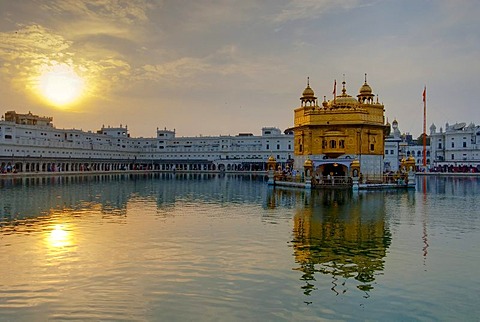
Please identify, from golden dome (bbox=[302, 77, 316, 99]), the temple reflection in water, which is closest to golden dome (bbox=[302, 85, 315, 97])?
golden dome (bbox=[302, 77, 316, 99])

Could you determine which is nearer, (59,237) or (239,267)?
(239,267)

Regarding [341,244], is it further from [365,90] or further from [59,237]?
[365,90]

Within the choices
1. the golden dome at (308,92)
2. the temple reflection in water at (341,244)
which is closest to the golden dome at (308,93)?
the golden dome at (308,92)

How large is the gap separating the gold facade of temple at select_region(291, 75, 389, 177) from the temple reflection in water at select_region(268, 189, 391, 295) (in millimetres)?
20374

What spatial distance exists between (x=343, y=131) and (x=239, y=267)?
35.5 meters

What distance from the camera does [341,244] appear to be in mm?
14586

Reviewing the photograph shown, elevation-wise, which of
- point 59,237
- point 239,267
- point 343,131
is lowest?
point 239,267

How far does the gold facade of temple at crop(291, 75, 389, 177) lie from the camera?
148ft

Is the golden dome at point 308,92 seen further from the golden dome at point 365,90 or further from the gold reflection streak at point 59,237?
the gold reflection streak at point 59,237

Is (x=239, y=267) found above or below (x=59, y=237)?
below

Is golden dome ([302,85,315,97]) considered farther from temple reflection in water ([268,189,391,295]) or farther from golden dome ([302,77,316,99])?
temple reflection in water ([268,189,391,295])

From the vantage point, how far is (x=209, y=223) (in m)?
19.2

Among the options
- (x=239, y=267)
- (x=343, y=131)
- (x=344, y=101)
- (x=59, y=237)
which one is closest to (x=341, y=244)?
(x=239, y=267)

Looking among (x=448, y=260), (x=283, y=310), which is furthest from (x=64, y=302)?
(x=448, y=260)
